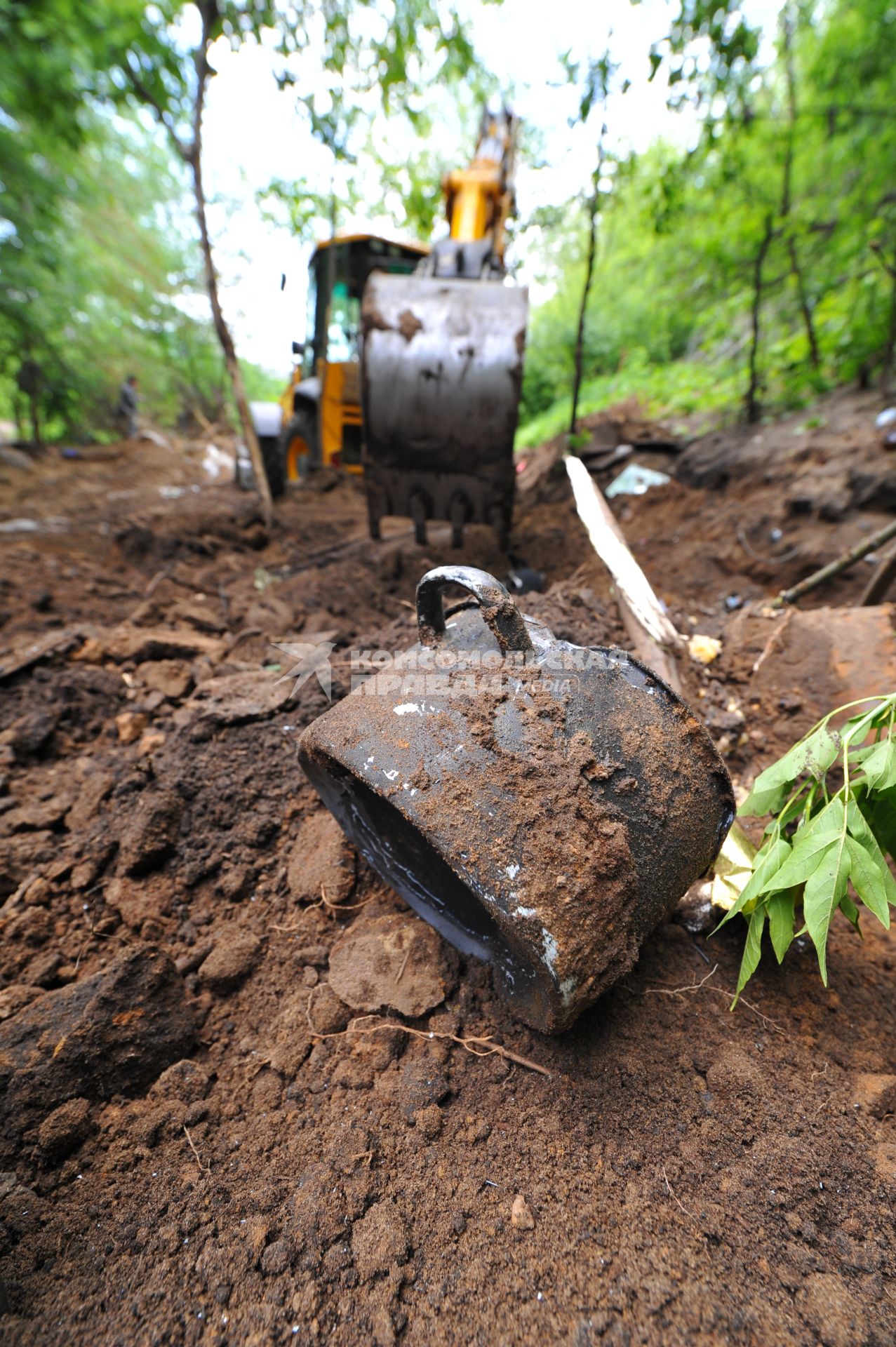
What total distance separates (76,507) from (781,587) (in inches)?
304

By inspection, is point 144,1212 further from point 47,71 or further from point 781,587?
point 47,71

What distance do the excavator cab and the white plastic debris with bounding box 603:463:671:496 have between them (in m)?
2.55

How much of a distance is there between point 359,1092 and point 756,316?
601 centimetres

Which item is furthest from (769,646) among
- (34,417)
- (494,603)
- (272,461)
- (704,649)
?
(34,417)

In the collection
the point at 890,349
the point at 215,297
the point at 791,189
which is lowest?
the point at 890,349

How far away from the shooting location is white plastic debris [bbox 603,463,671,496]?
5492 mm

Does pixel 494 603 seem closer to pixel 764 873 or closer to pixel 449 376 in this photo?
pixel 764 873

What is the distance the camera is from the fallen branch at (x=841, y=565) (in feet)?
8.49

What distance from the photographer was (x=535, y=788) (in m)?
1.11

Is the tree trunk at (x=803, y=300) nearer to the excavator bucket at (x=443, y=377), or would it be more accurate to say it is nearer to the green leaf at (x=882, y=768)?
the excavator bucket at (x=443, y=377)

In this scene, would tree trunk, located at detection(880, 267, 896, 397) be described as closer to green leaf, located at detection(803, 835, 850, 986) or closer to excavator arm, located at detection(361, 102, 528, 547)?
excavator arm, located at detection(361, 102, 528, 547)

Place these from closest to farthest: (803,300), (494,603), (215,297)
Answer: (494,603)
(215,297)
(803,300)

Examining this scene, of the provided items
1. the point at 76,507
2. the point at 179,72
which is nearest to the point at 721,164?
the point at 179,72

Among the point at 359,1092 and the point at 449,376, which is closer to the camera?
the point at 359,1092
